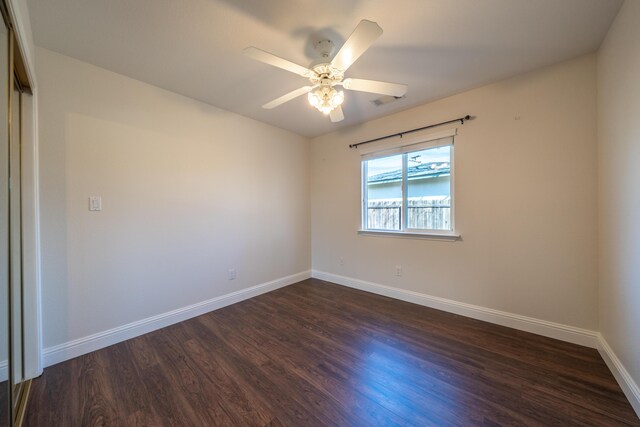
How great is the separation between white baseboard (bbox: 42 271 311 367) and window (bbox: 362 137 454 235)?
195 cm

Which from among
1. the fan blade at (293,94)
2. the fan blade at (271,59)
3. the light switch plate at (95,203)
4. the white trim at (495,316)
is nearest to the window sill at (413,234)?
the white trim at (495,316)

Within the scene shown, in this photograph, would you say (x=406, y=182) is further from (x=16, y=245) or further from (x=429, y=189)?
(x=16, y=245)

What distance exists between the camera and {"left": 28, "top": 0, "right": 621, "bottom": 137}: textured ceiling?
148 cm

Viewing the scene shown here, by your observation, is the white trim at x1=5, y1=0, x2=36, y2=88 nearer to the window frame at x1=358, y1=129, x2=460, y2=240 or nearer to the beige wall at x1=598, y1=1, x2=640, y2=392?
the window frame at x1=358, y1=129, x2=460, y2=240

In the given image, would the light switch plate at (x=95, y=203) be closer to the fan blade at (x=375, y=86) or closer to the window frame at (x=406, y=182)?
the fan blade at (x=375, y=86)

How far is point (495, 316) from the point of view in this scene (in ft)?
7.87

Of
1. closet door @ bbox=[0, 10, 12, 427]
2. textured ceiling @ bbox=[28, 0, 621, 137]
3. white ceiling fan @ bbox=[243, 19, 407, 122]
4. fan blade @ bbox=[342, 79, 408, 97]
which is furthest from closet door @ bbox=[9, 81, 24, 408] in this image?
fan blade @ bbox=[342, 79, 408, 97]

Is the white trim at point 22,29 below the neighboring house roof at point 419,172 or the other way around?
the other way around

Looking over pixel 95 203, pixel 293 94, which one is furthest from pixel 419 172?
pixel 95 203

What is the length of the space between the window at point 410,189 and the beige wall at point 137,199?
60.4 inches

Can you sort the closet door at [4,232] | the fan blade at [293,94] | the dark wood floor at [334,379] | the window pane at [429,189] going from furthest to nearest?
the window pane at [429,189]
the fan blade at [293,94]
the dark wood floor at [334,379]
the closet door at [4,232]

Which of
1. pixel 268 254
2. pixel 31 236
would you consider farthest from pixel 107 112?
pixel 268 254

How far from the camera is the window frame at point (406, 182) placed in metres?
2.69

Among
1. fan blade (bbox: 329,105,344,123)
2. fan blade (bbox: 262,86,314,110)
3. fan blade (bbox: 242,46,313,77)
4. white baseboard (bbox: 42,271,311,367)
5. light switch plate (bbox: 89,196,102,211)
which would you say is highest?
fan blade (bbox: 242,46,313,77)
